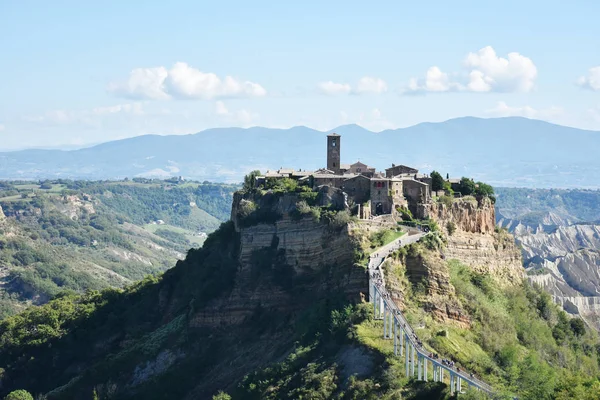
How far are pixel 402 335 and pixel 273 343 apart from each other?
14.1 m

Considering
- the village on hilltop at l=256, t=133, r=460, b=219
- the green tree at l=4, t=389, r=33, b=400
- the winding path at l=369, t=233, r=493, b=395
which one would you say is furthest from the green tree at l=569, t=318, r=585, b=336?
the green tree at l=4, t=389, r=33, b=400

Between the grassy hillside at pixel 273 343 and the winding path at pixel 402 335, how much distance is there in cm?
62

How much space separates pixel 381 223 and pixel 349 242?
3.68 meters

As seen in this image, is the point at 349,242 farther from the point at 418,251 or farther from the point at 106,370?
the point at 106,370

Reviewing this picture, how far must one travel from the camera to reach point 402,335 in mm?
53469

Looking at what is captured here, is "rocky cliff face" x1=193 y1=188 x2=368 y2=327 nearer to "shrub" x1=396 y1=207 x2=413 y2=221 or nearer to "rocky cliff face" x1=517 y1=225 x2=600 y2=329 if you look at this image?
"shrub" x1=396 y1=207 x2=413 y2=221

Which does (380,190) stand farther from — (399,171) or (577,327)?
(577,327)

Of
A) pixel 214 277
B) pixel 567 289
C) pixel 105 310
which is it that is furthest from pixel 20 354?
pixel 567 289

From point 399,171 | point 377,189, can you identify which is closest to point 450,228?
point 377,189

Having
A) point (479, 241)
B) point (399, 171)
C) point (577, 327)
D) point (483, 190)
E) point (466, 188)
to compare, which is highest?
point (399, 171)

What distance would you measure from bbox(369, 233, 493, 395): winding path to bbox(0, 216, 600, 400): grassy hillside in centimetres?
62

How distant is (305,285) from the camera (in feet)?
222

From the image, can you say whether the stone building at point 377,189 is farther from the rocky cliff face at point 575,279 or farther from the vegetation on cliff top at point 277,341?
the rocky cliff face at point 575,279

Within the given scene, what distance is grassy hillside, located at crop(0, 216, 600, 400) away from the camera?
179 ft
